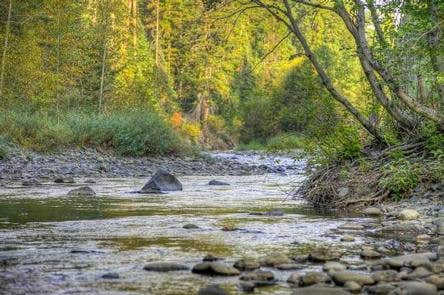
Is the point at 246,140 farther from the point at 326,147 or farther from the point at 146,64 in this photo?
the point at 326,147

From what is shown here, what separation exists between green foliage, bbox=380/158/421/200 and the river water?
4.17 feet

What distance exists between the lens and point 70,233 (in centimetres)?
802

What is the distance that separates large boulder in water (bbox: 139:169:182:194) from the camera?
590 inches

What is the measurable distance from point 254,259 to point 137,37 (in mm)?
53255

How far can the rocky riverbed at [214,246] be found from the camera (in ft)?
16.6

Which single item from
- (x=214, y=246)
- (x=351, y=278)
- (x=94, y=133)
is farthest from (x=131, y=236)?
(x=94, y=133)

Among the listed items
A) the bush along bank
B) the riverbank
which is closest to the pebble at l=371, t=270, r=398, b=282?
the bush along bank

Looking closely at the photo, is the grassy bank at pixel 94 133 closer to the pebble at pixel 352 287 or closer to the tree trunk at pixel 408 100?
the tree trunk at pixel 408 100

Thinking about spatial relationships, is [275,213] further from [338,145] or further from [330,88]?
[330,88]

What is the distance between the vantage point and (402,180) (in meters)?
10.6

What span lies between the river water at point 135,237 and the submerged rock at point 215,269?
9 cm

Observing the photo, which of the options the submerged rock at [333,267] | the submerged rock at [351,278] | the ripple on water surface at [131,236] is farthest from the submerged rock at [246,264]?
the submerged rock at [351,278]

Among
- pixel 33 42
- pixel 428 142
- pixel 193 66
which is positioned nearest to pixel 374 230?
pixel 428 142

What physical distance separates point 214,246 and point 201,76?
194 ft
